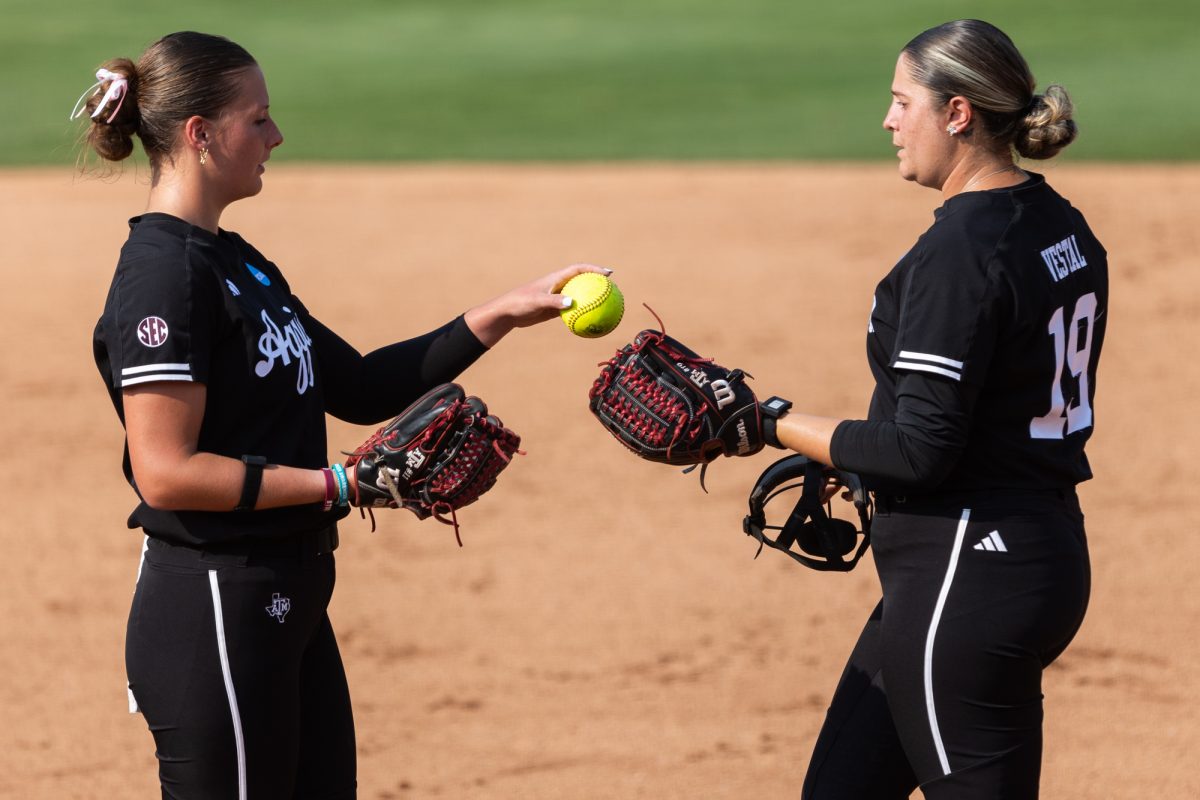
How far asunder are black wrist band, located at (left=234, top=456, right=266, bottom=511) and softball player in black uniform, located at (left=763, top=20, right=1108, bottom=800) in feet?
3.56

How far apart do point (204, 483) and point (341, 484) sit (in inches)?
10.6

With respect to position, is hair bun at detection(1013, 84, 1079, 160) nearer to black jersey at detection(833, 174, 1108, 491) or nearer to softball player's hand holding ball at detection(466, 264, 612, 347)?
black jersey at detection(833, 174, 1108, 491)

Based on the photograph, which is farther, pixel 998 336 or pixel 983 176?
pixel 983 176

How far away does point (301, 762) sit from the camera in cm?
321

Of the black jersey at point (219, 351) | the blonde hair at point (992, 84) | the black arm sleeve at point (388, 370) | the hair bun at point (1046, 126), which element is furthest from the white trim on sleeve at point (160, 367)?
the hair bun at point (1046, 126)

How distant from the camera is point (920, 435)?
2.86 metres

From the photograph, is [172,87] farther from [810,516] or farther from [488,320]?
[810,516]

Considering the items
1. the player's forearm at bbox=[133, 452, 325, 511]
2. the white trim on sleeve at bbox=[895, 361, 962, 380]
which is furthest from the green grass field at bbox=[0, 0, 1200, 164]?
the player's forearm at bbox=[133, 452, 325, 511]

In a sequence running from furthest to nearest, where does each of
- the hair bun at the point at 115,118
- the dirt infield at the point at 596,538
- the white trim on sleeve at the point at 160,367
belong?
the dirt infield at the point at 596,538 → the hair bun at the point at 115,118 → the white trim on sleeve at the point at 160,367

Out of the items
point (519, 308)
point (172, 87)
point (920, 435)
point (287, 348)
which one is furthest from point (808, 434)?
point (172, 87)

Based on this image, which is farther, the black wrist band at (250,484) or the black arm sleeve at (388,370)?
the black arm sleeve at (388,370)

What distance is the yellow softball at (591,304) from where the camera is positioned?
365cm

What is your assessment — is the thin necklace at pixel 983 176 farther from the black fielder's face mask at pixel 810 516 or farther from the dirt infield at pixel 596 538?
the dirt infield at pixel 596 538

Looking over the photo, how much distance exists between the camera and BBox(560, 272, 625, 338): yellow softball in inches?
144
